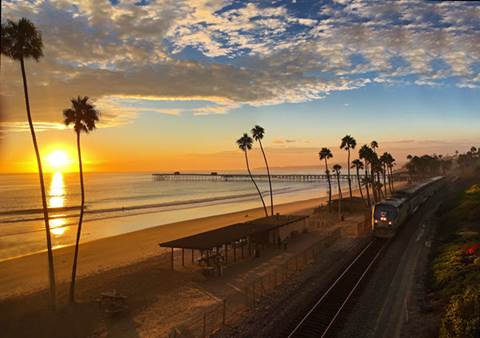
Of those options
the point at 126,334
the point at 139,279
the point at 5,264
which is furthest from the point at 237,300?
the point at 5,264

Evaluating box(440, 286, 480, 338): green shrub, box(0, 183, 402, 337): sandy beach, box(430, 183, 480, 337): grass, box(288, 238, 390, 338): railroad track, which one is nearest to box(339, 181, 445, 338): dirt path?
box(288, 238, 390, 338): railroad track

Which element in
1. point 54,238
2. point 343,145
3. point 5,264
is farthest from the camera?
point 343,145

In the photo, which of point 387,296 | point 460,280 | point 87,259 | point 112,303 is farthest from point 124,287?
point 460,280

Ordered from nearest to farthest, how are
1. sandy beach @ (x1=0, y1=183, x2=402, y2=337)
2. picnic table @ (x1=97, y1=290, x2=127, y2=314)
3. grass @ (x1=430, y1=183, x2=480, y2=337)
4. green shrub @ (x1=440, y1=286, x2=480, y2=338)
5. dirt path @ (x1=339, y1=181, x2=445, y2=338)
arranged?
green shrub @ (x1=440, y1=286, x2=480, y2=338), grass @ (x1=430, y1=183, x2=480, y2=337), dirt path @ (x1=339, y1=181, x2=445, y2=338), sandy beach @ (x1=0, y1=183, x2=402, y2=337), picnic table @ (x1=97, y1=290, x2=127, y2=314)

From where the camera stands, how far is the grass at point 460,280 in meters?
14.5

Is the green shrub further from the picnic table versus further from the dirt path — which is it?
the picnic table

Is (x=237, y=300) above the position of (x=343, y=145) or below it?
below

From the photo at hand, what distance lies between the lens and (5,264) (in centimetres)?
3788

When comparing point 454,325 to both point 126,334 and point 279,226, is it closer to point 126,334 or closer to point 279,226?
point 126,334

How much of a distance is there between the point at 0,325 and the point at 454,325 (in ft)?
74.9

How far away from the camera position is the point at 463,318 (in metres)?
14.7

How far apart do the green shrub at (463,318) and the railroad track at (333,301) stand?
4.95 metres

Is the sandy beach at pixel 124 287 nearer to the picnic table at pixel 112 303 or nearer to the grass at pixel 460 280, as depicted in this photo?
the picnic table at pixel 112 303

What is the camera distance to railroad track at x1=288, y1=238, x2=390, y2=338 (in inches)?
679
